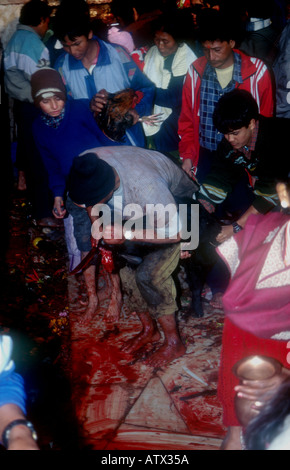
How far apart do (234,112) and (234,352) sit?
6.22 ft

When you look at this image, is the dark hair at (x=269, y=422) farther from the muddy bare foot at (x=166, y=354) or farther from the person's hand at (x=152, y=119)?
the person's hand at (x=152, y=119)

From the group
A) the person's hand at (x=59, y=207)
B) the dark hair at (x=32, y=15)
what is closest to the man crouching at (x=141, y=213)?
the person's hand at (x=59, y=207)

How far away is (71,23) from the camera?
4160mm

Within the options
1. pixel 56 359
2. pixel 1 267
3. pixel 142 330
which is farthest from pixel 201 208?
pixel 1 267

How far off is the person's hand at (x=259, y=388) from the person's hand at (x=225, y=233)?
1791 mm

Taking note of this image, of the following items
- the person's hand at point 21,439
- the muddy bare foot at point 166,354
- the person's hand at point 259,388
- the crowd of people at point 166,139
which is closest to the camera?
the person's hand at point 21,439

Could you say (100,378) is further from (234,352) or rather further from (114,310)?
(234,352)

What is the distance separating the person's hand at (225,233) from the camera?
3.86 meters

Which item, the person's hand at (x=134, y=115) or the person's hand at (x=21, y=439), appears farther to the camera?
the person's hand at (x=134, y=115)

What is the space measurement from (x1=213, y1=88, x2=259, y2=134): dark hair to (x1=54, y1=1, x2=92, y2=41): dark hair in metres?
1.61

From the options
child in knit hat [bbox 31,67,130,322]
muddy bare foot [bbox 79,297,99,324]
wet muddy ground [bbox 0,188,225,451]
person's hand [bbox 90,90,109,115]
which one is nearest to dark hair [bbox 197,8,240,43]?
person's hand [bbox 90,90,109,115]

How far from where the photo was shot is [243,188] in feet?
14.0

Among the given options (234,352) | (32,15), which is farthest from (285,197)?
(32,15)

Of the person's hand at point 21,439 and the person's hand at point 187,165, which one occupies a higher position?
the person's hand at point 187,165
